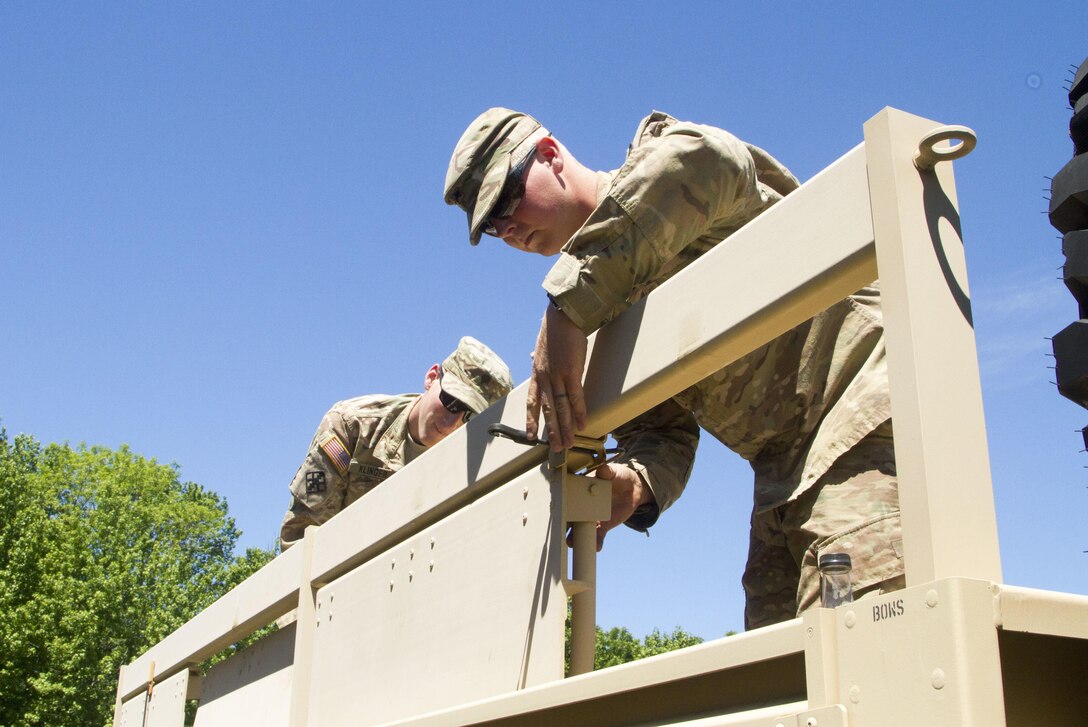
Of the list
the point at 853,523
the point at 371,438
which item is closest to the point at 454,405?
the point at 371,438

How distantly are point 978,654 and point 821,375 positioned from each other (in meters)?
1.21

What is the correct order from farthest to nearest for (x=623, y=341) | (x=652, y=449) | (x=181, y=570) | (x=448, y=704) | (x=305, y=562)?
(x=181, y=570), (x=305, y=562), (x=652, y=449), (x=448, y=704), (x=623, y=341)

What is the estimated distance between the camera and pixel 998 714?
1.02 m

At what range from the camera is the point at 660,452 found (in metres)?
2.64

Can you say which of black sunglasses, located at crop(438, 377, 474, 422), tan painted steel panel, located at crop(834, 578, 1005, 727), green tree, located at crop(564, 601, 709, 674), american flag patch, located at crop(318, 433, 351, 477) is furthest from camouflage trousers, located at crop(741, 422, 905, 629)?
green tree, located at crop(564, 601, 709, 674)

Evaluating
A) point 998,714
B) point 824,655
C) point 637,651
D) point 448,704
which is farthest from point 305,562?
point 637,651

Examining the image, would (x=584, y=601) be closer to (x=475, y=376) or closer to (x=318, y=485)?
(x=475, y=376)

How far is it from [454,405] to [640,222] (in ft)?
7.78

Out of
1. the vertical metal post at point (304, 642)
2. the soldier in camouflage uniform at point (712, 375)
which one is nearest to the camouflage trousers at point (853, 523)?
the soldier in camouflage uniform at point (712, 375)

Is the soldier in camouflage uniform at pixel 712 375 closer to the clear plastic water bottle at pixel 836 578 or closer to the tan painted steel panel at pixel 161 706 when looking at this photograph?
the clear plastic water bottle at pixel 836 578

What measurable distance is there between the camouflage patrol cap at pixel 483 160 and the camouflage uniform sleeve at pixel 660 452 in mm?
617

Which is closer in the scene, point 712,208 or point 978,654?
point 978,654

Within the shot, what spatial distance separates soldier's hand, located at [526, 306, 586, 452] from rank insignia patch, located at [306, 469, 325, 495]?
2698mm

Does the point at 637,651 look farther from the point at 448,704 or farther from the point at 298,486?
the point at 448,704
